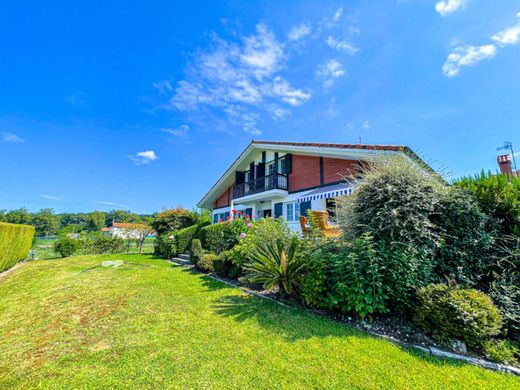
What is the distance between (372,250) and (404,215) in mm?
1554

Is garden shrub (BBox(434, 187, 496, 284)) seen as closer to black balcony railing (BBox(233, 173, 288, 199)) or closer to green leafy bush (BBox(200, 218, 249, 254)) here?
green leafy bush (BBox(200, 218, 249, 254))

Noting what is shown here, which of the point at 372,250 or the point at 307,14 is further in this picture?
the point at 307,14

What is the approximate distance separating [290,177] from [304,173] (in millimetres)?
1919

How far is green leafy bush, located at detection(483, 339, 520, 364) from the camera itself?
4.10m

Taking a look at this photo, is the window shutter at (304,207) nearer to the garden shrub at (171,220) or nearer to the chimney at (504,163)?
the garden shrub at (171,220)

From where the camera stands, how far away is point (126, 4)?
1234 centimetres

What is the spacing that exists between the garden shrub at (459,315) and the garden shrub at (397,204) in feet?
4.52

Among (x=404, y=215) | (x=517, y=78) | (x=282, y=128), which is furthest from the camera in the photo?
(x=282, y=128)

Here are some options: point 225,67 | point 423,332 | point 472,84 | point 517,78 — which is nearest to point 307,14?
point 225,67

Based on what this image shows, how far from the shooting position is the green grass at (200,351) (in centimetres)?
356

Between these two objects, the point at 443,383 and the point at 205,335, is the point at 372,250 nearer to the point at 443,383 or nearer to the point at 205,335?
the point at 443,383

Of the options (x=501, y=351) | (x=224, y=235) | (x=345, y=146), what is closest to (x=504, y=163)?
(x=345, y=146)

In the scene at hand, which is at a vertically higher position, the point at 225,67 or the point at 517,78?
the point at 225,67

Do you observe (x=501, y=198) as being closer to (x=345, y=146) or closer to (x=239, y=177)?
(x=345, y=146)
